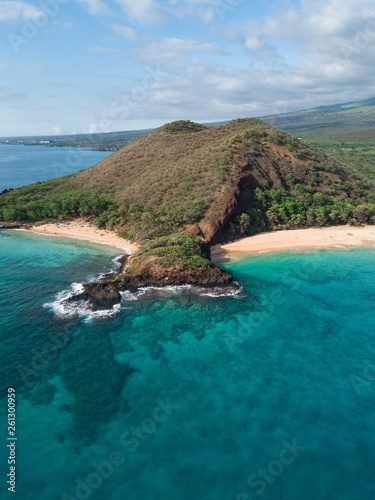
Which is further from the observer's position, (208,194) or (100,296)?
(208,194)

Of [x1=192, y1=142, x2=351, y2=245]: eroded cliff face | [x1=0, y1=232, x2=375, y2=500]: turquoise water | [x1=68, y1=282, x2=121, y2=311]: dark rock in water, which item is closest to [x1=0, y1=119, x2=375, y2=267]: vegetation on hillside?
[x1=192, y1=142, x2=351, y2=245]: eroded cliff face

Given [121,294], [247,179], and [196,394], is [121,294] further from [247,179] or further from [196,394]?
[247,179]

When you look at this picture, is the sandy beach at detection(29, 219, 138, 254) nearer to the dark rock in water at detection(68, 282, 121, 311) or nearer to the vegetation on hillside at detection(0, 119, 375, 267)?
the vegetation on hillside at detection(0, 119, 375, 267)

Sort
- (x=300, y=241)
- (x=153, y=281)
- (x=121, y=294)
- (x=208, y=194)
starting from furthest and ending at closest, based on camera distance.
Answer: (x=208, y=194)
(x=300, y=241)
(x=153, y=281)
(x=121, y=294)

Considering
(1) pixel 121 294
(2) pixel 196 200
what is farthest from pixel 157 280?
(2) pixel 196 200

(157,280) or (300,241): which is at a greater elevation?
(300,241)

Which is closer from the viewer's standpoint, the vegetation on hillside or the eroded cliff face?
the eroded cliff face
